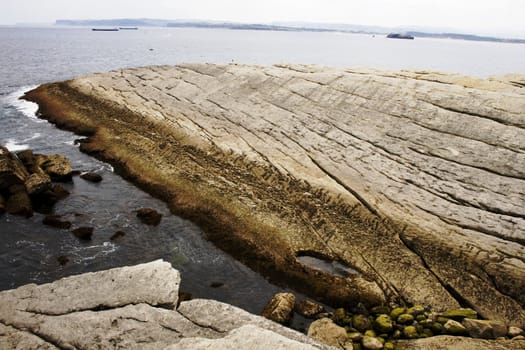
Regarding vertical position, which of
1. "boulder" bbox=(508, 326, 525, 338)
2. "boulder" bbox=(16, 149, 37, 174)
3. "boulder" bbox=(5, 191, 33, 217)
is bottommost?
"boulder" bbox=(508, 326, 525, 338)

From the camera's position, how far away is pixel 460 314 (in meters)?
14.1

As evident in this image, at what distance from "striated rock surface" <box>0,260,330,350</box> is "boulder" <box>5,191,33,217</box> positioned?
946cm

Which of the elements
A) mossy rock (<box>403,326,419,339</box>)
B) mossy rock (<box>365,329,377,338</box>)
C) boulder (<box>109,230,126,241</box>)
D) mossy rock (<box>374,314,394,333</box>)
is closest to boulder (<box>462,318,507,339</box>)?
mossy rock (<box>403,326,419,339</box>)

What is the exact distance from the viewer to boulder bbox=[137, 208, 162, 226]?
67.4 feet

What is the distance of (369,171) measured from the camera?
72.1 feet

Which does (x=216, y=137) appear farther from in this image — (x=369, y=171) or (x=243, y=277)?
(x=243, y=277)

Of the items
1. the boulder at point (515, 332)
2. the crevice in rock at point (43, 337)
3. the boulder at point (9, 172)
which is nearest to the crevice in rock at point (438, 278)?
the boulder at point (515, 332)

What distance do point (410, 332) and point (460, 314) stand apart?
2.36 metres

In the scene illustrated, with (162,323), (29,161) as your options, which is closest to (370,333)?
(162,323)

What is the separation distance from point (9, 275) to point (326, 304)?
517 inches

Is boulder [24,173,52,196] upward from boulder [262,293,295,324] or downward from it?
upward

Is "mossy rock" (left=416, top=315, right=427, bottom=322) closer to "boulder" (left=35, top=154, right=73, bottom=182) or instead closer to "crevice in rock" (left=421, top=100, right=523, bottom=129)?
"crevice in rock" (left=421, top=100, right=523, bottom=129)

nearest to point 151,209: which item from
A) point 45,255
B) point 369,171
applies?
point 45,255

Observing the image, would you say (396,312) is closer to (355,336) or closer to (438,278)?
(355,336)
